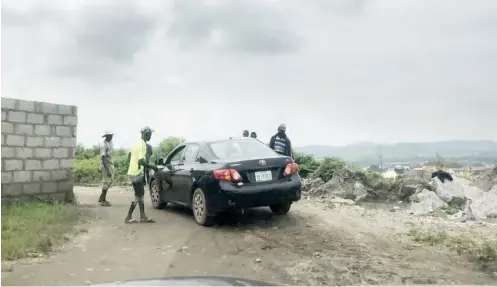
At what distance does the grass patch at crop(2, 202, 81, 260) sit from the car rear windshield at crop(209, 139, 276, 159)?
8.50ft

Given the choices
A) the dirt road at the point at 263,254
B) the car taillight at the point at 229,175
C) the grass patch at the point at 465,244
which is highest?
the car taillight at the point at 229,175

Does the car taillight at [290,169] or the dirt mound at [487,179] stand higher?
the car taillight at [290,169]

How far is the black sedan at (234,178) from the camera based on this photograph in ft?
26.1

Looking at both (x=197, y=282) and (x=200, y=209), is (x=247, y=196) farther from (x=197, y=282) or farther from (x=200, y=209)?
(x=197, y=282)

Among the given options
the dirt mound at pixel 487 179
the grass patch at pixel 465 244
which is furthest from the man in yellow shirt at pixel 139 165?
the dirt mound at pixel 487 179

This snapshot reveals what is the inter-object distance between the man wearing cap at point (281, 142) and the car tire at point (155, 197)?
251 cm

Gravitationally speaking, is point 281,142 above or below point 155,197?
above

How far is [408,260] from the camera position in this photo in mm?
6695

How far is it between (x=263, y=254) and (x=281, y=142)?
462cm

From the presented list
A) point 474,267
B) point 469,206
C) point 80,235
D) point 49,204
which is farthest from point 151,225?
point 469,206

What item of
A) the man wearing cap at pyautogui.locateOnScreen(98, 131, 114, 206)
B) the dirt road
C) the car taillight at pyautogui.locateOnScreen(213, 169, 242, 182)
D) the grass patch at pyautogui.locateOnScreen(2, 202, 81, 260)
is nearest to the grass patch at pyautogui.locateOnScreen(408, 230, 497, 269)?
the dirt road

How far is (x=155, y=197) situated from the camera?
10.6m

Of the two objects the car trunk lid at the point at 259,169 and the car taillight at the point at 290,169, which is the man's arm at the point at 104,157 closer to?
the car trunk lid at the point at 259,169

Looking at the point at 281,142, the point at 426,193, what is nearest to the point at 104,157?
the point at 281,142
